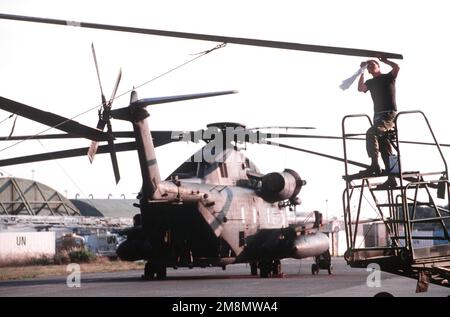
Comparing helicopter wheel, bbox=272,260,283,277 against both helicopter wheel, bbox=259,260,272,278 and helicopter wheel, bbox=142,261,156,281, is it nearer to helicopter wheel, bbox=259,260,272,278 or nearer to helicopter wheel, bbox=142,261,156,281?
helicopter wheel, bbox=259,260,272,278

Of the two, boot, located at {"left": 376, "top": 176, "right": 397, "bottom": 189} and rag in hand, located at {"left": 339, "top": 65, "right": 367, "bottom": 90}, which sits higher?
rag in hand, located at {"left": 339, "top": 65, "right": 367, "bottom": 90}

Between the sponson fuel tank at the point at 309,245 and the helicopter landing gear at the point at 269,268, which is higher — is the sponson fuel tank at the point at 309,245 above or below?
above

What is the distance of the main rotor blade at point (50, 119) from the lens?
12.0m

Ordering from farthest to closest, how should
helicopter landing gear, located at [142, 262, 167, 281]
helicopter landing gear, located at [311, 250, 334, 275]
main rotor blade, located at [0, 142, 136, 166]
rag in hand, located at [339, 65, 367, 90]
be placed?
helicopter landing gear, located at [311, 250, 334, 275] → helicopter landing gear, located at [142, 262, 167, 281] → main rotor blade, located at [0, 142, 136, 166] → rag in hand, located at [339, 65, 367, 90]

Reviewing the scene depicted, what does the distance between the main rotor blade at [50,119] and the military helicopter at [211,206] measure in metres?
5.42

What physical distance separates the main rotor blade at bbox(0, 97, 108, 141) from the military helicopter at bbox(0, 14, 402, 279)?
542cm

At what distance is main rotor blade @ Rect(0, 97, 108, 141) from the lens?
1202 cm

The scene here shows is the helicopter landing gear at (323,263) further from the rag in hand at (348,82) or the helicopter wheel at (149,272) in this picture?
the rag in hand at (348,82)

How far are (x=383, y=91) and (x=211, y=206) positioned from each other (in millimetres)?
15230

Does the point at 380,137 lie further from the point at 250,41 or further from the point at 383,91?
the point at 250,41

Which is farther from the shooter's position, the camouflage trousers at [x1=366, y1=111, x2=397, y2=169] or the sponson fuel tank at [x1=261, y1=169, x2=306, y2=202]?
the sponson fuel tank at [x1=261, y1=169, x2=306, y2=202]

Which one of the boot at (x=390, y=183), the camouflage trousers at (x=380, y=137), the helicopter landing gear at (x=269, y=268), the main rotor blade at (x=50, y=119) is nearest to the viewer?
the boot at (x=390, y=183)

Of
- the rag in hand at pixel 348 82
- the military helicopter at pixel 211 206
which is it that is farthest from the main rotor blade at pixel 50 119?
the rag in hand at pixel 348 82

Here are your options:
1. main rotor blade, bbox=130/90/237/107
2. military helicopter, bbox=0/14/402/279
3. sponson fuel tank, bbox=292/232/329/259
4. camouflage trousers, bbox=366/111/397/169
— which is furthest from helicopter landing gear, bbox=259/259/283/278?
camouflage trousers, bbox=366/111/397/169
